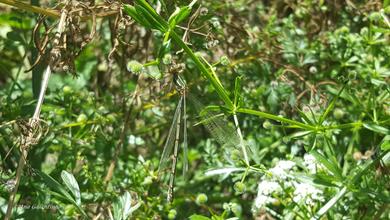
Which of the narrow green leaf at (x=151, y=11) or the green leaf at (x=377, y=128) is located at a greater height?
the narrow green leaf at (x=151, y=11)

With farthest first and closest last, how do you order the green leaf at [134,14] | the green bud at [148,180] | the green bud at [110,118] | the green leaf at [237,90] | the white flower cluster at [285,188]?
the green bud at [110,118]
the green bud at [148,180]
the white flower cluster at [285,188]
the green leaf at [237,90]
the green leaf at [134,14]

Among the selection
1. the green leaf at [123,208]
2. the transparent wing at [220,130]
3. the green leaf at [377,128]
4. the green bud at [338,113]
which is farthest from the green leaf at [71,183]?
the green bud at [338,113]

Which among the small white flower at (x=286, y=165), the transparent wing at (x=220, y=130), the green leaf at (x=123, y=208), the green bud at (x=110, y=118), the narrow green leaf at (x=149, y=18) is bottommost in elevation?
the green leaf at (x=123, y=208)

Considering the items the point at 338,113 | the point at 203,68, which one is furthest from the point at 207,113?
A: the point at 338,113

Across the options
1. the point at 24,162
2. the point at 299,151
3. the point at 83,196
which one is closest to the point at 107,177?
the point at 83,196

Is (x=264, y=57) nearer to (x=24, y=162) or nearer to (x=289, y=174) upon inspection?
(x=289, y=174)

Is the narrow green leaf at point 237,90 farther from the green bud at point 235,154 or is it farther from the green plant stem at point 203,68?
the green bud at point 235,154

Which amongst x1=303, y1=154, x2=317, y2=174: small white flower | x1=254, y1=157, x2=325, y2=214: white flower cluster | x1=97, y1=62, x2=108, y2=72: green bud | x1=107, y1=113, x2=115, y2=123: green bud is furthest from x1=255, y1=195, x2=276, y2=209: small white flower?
x1=97, y1=62, x2=108, y2=72: green bud

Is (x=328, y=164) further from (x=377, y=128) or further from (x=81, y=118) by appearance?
(x=81, y=118)
